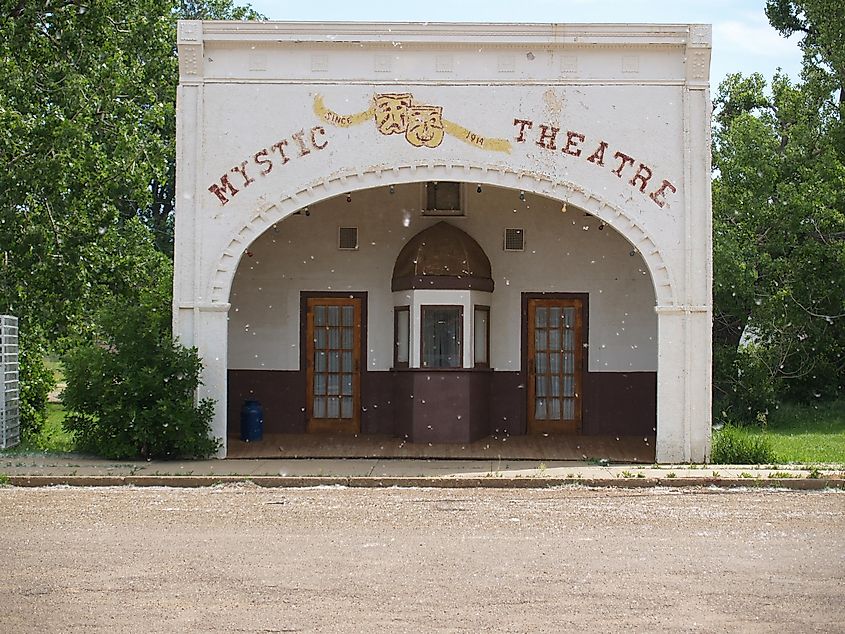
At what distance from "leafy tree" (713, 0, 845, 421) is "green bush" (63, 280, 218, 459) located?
1271 centimetres

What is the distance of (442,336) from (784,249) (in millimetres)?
10400

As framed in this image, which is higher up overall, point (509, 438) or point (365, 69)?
point (365, 69)

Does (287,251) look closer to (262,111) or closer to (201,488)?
(262,111)

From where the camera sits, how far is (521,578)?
8555 millimetres

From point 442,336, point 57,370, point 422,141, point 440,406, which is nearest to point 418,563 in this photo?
point 422,141

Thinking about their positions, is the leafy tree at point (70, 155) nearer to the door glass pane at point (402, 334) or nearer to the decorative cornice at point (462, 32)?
the door glass pane at point (402, 334)

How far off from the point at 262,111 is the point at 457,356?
4.66 meters

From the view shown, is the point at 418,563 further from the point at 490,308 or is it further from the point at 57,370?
the point at 57,370

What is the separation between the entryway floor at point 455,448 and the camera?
1692cm

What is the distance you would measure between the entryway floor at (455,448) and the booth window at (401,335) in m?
1.16

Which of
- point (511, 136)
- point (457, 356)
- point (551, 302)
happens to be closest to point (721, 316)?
point (551, 302)

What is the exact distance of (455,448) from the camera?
17875mm

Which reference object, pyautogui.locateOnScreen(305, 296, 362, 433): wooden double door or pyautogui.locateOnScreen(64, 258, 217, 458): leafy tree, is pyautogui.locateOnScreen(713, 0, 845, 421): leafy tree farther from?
pyautogui.locateOnScreen(64, 258, 217, 458): leafy tree

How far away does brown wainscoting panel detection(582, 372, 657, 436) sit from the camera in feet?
64.8
